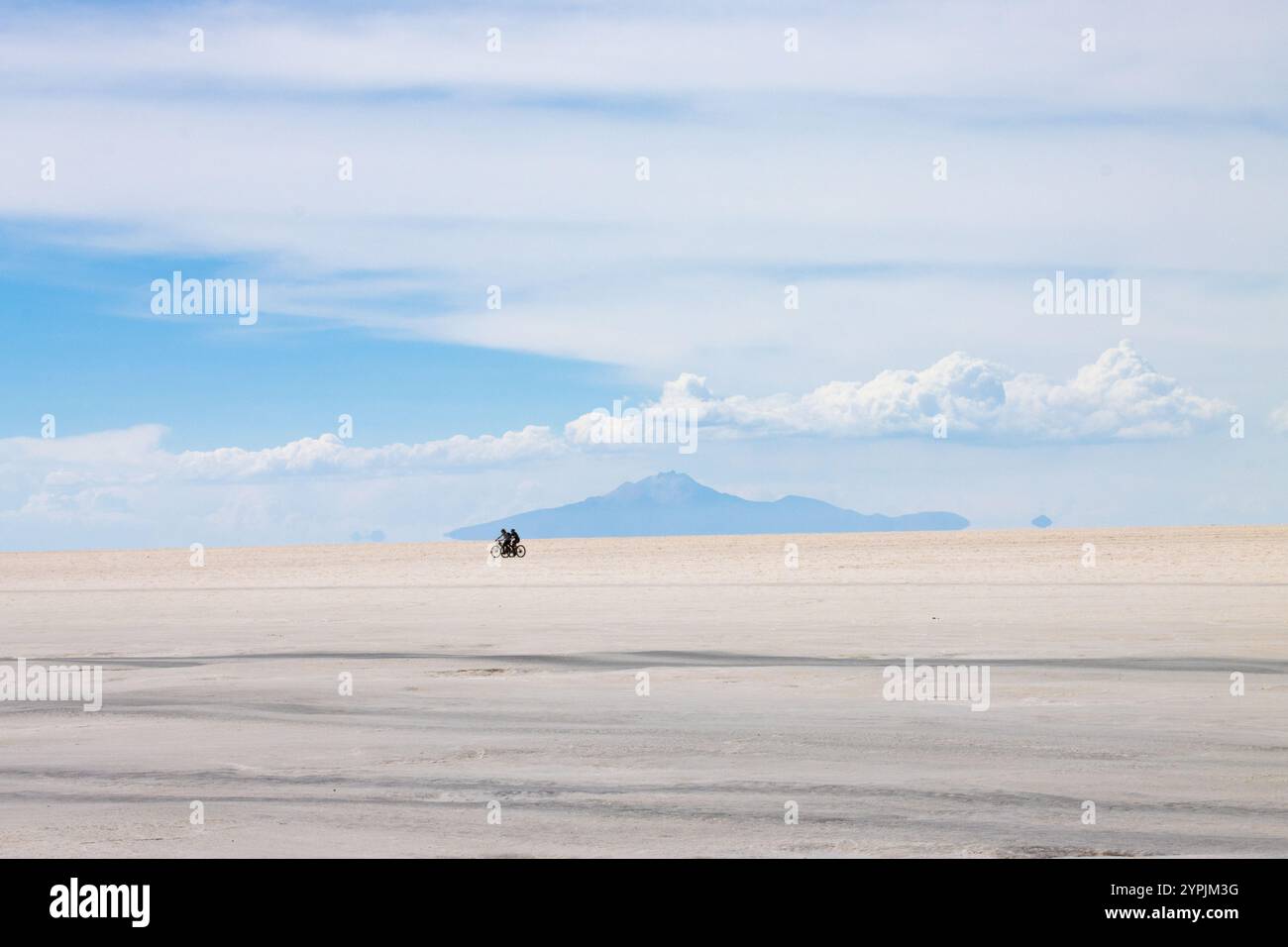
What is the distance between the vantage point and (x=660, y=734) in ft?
44.4

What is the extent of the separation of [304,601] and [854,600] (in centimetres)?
1514

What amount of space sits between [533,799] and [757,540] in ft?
279

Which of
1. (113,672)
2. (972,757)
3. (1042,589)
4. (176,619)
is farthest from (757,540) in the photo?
(972,757)

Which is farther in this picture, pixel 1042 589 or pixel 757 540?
pixel 757 540

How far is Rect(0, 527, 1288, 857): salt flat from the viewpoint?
9422 mm

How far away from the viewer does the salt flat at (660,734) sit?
9.42 m

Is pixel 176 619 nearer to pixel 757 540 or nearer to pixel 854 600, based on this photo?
pixel 854 600

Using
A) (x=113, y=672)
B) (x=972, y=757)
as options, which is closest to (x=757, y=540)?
(x=113, y=672)
